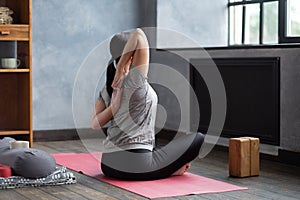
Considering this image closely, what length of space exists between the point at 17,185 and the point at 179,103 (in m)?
2.63

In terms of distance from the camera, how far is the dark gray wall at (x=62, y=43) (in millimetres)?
6473

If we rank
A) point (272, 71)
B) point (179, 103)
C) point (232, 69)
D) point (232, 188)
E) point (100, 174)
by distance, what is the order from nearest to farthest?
point (232, 188), point (100, 174), point (272, 71), point (232, 69), point (179, 103)

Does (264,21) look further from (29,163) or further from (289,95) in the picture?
(29,163)

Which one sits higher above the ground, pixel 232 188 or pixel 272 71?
pixel 272 71

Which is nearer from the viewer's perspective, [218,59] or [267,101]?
[267,101]

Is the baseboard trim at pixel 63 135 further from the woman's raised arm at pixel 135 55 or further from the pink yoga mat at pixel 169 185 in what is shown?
the woman's raised arm at pixel 135 55

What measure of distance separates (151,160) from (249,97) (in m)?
1.47

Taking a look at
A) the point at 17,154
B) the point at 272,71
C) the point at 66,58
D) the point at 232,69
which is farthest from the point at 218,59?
the point at 17,154

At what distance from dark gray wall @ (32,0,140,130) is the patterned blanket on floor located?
228 cm

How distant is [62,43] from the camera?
6.58 meters

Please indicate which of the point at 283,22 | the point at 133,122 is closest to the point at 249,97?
the point at 283,22

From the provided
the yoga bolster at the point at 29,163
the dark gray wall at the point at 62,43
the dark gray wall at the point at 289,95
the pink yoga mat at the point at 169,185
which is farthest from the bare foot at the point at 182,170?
the dark gray wall at the point at 62,43

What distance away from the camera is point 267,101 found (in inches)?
209

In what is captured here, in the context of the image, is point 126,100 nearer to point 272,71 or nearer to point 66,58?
point 272,71
